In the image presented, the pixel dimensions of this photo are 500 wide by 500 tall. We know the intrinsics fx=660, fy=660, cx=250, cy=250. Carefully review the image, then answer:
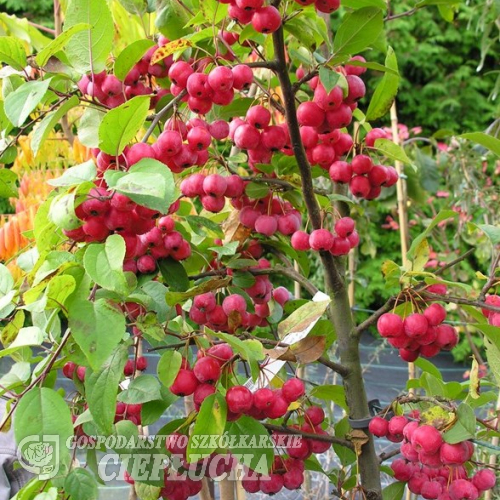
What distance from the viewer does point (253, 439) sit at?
0.75m

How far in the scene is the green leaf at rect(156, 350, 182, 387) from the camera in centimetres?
69

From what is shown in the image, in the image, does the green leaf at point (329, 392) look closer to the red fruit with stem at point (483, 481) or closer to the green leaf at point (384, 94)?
the red fruit with stem at point (483, 481)

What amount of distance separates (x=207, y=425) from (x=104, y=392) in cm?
11

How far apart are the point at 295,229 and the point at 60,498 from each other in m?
0.46

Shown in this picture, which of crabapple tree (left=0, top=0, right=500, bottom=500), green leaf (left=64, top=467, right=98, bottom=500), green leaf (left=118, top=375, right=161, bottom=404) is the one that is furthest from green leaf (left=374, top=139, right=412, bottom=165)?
green leaf (left=64, top=467, right=98, bottom=500)

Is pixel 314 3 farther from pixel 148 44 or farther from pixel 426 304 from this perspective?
pixel 426 304

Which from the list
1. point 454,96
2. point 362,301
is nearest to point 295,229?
point 362,301

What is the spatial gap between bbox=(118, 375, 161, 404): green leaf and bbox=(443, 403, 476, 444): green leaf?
0.34m

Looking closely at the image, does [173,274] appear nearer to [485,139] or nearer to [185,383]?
[185,383]

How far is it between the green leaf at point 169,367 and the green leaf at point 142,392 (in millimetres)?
13

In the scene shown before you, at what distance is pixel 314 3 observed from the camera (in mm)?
688

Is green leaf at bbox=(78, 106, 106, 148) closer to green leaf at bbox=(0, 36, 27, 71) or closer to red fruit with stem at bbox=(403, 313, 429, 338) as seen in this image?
green leaf at bbox=(0, 36, 27, 71)

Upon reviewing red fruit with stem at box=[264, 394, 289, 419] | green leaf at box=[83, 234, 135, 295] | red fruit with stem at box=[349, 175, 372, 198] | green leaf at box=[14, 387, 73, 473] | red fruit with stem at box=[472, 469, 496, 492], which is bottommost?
red fruit with stem at box=[472, 469, 496, 492]

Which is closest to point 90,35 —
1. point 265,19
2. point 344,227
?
point 265,19
